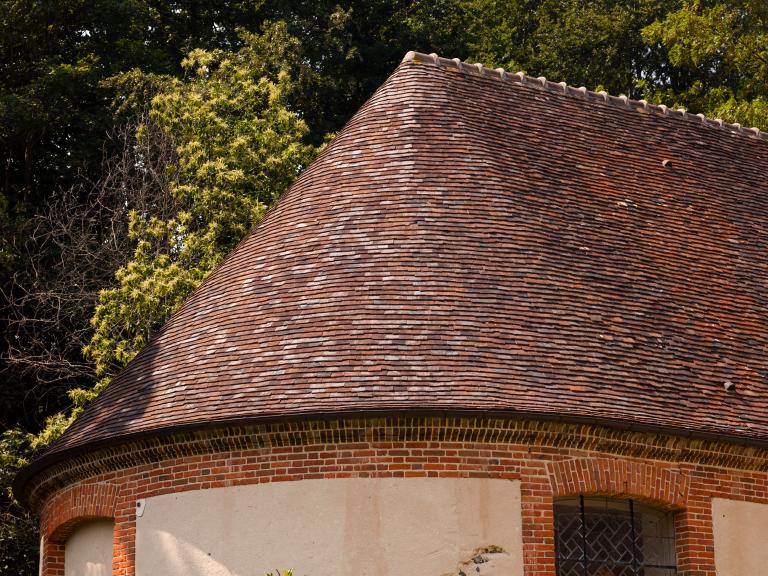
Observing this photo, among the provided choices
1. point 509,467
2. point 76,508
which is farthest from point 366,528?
point 76,508

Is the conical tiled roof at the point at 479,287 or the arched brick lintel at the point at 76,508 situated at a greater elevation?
the conical tiled roof at the point at 479,287

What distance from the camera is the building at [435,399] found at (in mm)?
13031

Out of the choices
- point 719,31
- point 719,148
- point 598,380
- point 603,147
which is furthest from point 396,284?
point 719,31

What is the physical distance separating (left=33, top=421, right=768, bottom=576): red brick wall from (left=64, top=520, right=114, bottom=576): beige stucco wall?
56 centimetres

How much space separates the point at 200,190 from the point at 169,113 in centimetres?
189

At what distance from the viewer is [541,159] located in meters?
17.1

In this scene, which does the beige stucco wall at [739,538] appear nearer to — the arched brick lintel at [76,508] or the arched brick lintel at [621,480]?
the arched brick lintel at [621,480]

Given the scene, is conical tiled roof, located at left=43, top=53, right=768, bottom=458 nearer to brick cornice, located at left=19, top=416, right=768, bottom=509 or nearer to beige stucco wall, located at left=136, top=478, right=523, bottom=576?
brick cornice, located at left=19, top=416, right=768, bottom=509

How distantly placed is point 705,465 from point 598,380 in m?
1.53

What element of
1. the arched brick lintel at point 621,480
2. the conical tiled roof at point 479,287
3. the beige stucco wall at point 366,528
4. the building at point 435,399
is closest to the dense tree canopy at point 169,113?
the conical tiled roof at point 479,287

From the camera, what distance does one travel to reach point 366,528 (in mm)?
12938

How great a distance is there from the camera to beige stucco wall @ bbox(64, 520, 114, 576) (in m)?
14.9

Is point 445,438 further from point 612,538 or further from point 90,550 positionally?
point 90,550

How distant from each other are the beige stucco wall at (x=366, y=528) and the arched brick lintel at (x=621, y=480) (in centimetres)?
52
